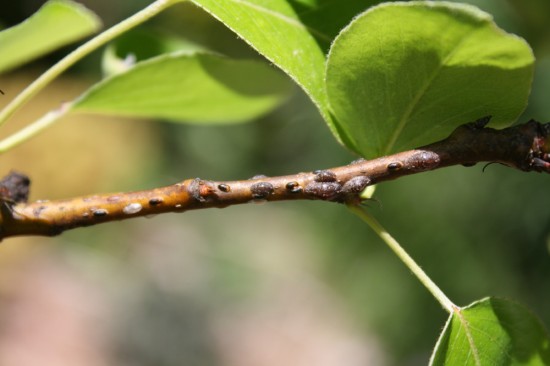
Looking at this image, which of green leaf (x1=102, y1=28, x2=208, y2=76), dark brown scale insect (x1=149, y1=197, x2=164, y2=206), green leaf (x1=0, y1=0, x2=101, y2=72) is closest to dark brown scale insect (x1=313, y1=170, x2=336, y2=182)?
dark brown scale insect (x1=149, y1=197, x2=164, y2=206)

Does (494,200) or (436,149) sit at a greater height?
(436,149)

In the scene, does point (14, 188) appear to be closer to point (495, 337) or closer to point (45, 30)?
point (45, 30)

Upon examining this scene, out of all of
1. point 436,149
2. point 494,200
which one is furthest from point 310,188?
point 494,200

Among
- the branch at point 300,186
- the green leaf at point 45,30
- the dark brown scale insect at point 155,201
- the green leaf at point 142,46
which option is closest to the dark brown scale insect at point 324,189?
the branch at point 300,186

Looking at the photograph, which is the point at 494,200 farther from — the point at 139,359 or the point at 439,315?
the point at 139,359

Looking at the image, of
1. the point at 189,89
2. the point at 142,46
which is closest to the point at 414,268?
the point at 189,89

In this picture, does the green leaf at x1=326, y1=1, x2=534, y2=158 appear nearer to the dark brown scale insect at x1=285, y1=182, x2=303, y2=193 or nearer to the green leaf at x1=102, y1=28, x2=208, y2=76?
the dark brown scale insect at x1=285, y1=182, x2=303, y2=193
